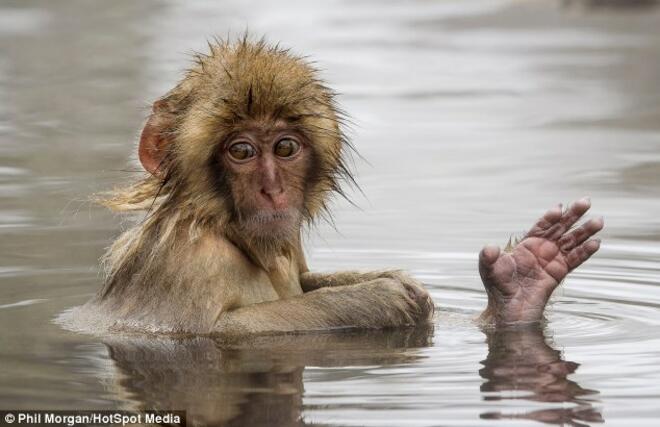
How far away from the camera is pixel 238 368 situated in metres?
6.96

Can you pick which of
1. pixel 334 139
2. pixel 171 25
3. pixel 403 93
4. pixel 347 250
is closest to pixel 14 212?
pixel 347 250

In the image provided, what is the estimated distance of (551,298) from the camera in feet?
28.1

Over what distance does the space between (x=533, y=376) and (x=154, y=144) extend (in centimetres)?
207

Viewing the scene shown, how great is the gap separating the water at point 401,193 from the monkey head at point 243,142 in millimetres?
594

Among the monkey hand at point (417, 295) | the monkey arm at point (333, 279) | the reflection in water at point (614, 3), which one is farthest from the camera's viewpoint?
the reflection in water at point (614, 3)

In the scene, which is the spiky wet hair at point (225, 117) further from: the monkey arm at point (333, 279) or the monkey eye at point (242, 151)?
the monkey arm at point (333, 279)

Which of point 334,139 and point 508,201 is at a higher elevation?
point 334,139

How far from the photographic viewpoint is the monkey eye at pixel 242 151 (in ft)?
24.3

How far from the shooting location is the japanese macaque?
293 inches

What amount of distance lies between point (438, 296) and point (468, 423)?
2.98m

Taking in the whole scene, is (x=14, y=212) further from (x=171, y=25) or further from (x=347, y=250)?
(x=171, y=25)

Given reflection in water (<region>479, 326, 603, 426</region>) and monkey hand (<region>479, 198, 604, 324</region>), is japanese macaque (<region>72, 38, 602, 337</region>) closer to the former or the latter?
monkey hand (<region>479, 198, 604, 324</region>)

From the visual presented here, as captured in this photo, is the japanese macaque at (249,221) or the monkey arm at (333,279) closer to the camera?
the japanese macaque at (249,221)

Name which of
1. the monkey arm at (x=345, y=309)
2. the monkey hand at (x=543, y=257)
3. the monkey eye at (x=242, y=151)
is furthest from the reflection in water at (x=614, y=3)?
the monkey eye at (x=242, y=151)
